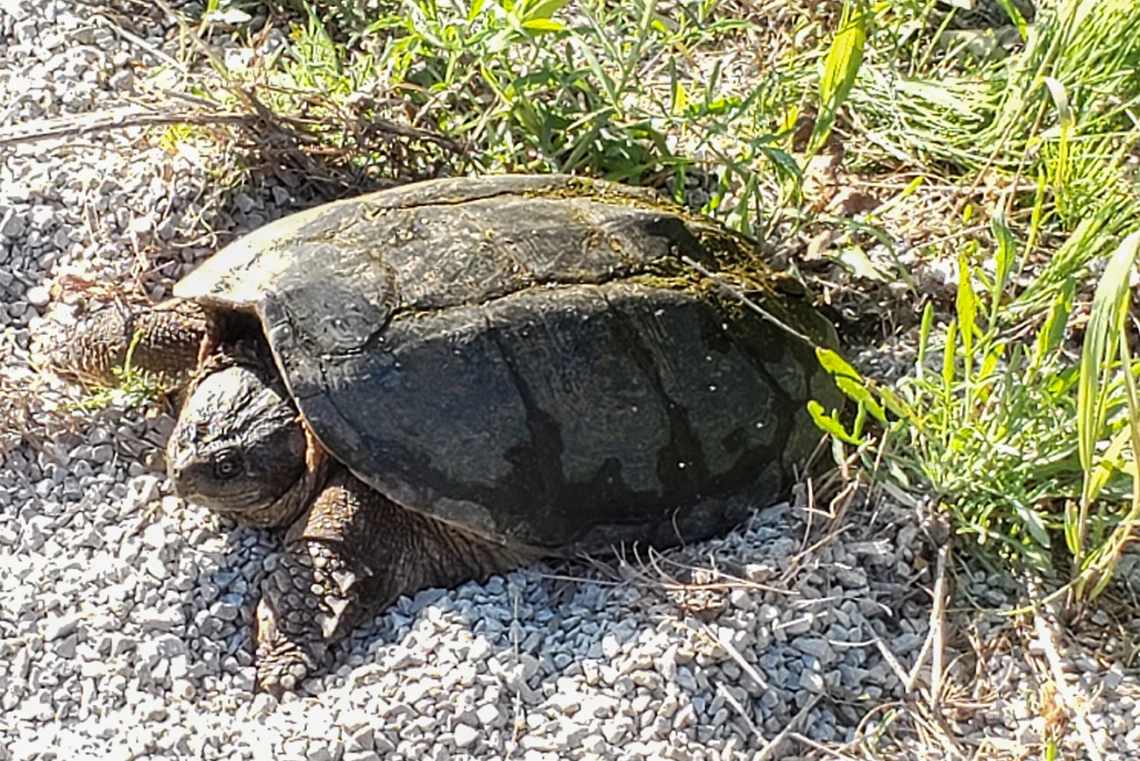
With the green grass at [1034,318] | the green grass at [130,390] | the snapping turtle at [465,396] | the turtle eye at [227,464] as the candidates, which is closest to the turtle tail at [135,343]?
the green grass at [130,390]

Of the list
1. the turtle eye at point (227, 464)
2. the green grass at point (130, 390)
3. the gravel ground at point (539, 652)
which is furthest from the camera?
the green grass at point (130, 390)

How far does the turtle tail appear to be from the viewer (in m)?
2.61

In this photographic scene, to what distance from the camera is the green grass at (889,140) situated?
88.9 inches

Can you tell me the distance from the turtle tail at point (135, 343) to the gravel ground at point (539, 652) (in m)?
0.14

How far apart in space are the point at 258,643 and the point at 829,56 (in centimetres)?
154

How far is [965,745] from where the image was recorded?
2.11m

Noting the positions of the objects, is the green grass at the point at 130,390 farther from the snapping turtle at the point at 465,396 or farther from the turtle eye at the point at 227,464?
the turtle eye at the point at 227,464

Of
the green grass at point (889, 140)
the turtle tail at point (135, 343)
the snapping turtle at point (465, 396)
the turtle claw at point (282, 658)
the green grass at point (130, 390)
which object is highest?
the green grass at point (889, 140)

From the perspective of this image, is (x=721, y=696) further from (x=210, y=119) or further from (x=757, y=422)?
(x=210, y=119)

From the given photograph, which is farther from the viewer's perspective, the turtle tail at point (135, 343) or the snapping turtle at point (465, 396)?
the turtle tail at point (135, 343)

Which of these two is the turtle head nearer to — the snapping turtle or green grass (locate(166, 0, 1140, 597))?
the snapping turtle

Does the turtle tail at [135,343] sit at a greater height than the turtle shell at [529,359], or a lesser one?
lesser

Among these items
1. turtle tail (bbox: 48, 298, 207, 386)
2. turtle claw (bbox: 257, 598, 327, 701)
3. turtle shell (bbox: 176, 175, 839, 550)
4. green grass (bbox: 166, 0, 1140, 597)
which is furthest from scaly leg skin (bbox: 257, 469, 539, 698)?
green grass (bbox: 166, 0, 1140, 597)

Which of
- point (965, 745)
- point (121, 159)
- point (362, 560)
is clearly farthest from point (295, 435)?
point (965, 745)
